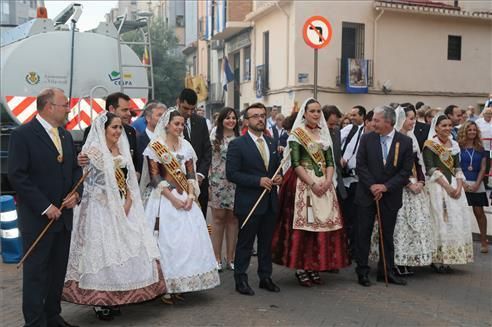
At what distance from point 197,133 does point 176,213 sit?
1.64 metres

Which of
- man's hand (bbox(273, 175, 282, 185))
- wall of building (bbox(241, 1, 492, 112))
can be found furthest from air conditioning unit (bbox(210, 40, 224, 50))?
man's hand (bbox(273, 175, 282, 185))

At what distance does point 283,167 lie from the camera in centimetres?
725

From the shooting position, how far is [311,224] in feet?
22.4

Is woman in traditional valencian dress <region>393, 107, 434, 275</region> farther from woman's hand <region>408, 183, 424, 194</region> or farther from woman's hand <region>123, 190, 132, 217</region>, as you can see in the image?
woman's hand <region>123, 190, 132, 217</region>

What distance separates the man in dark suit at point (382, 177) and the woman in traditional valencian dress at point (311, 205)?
296 mm

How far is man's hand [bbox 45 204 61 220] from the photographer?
189 inches

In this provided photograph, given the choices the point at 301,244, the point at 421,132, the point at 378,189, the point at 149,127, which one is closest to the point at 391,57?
the point at 421,132

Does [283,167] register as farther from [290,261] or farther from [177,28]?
[177,28]

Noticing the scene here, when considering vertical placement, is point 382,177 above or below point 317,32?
below

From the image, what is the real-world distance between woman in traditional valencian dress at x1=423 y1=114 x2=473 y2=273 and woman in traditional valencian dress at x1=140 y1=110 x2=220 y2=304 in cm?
301

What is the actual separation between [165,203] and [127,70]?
19.1 ft

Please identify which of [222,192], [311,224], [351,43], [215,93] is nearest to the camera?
[311,224]

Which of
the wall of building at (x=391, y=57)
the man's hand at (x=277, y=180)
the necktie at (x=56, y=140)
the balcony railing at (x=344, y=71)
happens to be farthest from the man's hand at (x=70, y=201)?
the balcony railing at (x=344, y=71)

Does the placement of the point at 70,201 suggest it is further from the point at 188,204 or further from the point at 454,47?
the point at 454,47
